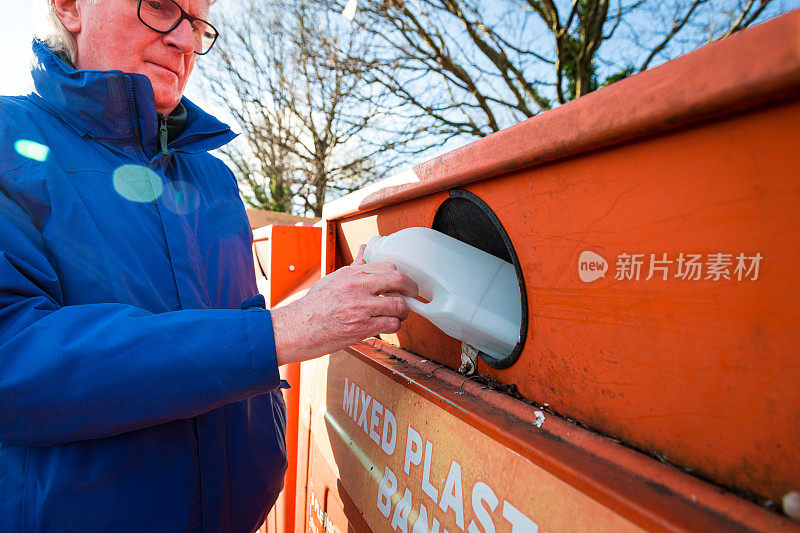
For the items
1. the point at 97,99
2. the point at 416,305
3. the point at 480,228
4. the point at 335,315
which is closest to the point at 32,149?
the point at 97,99

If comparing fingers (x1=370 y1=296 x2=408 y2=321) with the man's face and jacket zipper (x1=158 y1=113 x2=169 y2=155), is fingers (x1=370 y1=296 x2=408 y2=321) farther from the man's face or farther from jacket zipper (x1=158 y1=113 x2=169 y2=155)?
the man's face

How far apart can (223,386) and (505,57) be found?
7474 millimetres

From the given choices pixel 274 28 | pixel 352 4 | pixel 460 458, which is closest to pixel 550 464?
pixel 460 458

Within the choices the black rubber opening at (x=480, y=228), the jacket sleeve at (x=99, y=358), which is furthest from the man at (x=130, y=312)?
Answer: the black rubber opening at (x=480, y=228)

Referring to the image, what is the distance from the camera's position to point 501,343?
922 millimetres

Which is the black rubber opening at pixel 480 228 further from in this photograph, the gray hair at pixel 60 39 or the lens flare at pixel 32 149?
the gray hair at pixel 60 39

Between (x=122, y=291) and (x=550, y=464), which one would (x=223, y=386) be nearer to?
(x=122, y=291)

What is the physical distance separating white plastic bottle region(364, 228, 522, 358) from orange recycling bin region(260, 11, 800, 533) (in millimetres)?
66

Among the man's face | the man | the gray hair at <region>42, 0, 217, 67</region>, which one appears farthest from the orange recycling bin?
the gray hair at <region>42, 0, 217, 67</region>


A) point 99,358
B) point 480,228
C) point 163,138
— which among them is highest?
point 163,138

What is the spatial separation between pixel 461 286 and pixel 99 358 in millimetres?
664

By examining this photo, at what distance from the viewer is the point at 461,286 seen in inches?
37.3

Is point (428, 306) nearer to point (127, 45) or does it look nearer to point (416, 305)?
point (416, 305)

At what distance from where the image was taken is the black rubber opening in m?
0.87
